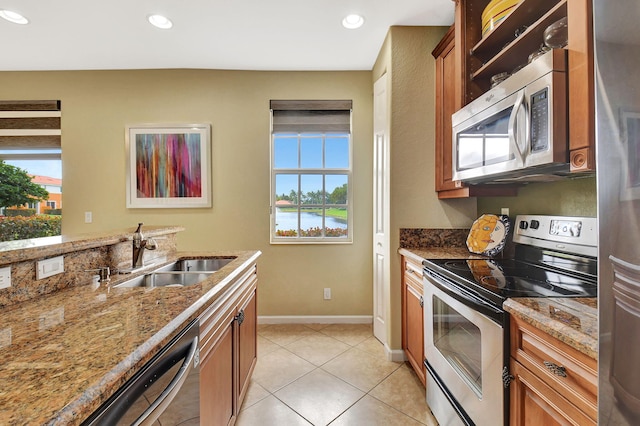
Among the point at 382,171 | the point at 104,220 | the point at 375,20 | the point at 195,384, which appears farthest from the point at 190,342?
the point at 104,220

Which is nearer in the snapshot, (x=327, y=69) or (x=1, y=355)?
(x=1, y=355)

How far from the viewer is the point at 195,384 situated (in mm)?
933

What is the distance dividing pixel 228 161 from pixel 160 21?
1258 mm

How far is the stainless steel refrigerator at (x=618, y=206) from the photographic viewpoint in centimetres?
47

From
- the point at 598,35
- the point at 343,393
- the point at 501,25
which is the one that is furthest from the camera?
the point at 343,393

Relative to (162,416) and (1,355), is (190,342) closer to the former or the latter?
(162,416)

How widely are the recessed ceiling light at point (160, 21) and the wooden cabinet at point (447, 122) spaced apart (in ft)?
6.81

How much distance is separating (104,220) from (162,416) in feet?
9.65

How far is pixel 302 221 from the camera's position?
306 cm

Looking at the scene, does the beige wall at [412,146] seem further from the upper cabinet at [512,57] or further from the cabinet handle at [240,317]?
the cabinet handle at [240,317]

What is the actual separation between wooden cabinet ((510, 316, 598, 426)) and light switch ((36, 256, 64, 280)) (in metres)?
1.74

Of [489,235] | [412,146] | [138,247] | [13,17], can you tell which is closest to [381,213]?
[412,146]

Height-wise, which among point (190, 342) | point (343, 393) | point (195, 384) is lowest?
point (343, 393)

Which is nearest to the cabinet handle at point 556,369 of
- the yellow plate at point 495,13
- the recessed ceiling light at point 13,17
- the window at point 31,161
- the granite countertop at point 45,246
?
the yellow plate at point 495,13
